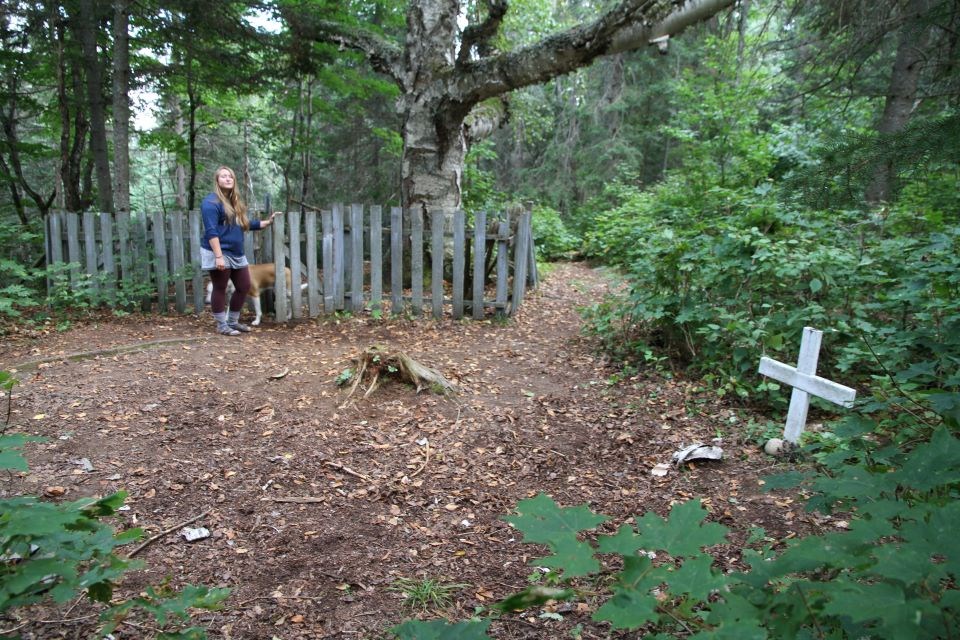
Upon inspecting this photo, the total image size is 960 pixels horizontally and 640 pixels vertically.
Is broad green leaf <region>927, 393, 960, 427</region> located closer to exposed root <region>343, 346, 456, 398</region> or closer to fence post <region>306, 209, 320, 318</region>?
exposed root <region>343, 346, 456, 398</region>

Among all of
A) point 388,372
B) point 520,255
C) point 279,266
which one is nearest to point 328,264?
point 279,266

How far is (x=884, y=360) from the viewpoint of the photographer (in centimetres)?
396

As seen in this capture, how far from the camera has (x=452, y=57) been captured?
852 centimetres

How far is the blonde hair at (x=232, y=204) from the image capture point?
6422 millimetres

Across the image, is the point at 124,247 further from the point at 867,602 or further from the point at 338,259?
the point at 867,602

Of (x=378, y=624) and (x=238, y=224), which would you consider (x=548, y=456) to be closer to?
(x=378, y=624)

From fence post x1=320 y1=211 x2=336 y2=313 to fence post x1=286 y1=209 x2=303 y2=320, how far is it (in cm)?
32

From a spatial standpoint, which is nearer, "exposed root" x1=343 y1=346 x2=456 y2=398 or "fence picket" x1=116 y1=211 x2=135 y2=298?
"exposed root" x1=343 y1=346 x2=456 y2=398

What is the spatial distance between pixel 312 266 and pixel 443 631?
6.57 meters

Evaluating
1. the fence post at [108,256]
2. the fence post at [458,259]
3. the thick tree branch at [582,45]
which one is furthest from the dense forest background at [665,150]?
the fence post at [458,259]

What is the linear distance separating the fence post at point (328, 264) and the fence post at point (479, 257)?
6.14 ft

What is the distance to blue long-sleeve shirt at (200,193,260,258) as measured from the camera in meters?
6.40

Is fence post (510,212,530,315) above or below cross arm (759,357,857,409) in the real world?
above

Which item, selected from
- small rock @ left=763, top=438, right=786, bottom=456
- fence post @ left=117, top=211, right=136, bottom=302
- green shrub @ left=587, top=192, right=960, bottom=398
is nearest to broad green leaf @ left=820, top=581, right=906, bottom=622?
green shrub @ left=587, top=192, right=960, bottom=398
